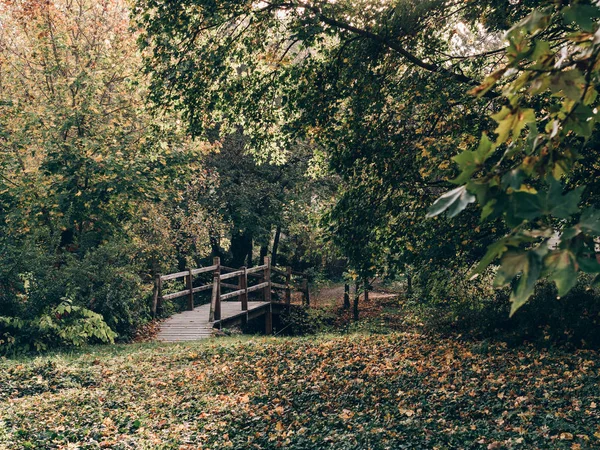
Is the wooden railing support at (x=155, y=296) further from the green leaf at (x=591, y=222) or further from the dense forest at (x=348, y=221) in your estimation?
the green leaf at (x=591, y=222)

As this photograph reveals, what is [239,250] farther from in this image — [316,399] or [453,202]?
[453,202]

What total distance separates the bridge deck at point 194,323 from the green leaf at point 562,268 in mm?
13634

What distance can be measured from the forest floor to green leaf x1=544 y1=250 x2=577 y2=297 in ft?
12.9

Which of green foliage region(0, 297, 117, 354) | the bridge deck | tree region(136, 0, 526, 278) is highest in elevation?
tree region(136, 0, 526, 278)

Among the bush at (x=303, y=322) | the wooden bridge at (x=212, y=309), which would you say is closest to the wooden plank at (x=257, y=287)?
the wooden bridge at (x=212, y=309)

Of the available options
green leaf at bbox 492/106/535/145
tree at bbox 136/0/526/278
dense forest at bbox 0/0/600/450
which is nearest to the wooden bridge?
dense forest at bbox 0/0/600/450

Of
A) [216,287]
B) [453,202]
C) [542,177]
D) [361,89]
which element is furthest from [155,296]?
[453,202]

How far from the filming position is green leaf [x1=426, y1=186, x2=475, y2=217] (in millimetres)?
1694

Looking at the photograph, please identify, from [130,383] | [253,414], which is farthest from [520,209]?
[130,383]

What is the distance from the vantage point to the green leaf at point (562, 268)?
1476mm

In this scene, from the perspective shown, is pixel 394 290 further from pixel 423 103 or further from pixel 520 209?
pixel 520 209

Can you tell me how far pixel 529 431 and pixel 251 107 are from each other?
18.8 feet

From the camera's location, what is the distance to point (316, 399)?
7.50 meters

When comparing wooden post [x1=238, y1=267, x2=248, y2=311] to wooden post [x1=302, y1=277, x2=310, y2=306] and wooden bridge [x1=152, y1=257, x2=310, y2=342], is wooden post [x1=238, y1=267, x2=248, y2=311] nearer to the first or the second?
wooden bridge [x1=152, y1=257, x2=310, y2=342]
